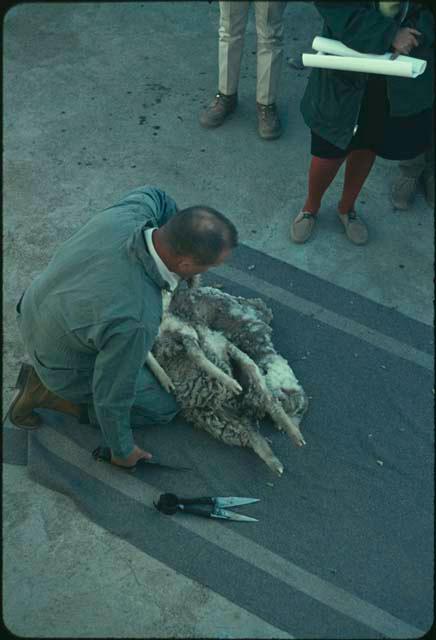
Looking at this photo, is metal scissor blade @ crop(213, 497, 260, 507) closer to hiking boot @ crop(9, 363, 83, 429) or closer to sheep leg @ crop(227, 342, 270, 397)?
sheep leg @ crop(227, 342, 270, 397)

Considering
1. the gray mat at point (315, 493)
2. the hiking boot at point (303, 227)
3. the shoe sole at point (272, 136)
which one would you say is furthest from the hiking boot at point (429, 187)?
the gray mat at point (315, 493)

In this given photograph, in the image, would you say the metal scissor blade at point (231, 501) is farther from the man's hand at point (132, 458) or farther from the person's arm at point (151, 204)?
the person's arm at point (151, 204)

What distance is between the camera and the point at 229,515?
283cm

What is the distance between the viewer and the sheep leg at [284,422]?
9.80 feet

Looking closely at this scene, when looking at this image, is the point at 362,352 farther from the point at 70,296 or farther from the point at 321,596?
the point at 70,296

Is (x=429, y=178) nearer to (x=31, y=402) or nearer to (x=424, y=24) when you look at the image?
(x=424, y=24)

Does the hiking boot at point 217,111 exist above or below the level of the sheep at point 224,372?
above

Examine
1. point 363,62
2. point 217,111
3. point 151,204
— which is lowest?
point 217,111

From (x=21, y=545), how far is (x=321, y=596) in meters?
1.33

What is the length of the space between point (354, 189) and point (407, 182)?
1.85 feet

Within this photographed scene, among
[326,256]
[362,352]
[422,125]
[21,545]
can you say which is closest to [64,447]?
[21,545]

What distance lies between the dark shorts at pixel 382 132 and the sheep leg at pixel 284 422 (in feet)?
5.04

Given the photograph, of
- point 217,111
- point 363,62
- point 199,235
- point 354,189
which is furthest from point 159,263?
point 217,111

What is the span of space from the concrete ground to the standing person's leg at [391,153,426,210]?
8cm
